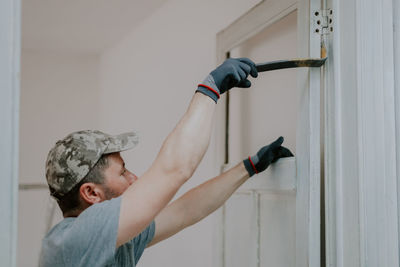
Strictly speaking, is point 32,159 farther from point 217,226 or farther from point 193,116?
point 193,116

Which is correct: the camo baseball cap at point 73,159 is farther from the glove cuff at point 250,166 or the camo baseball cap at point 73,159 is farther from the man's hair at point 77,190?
the glove cuff at point 250,166

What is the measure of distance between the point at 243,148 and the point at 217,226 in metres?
0.40

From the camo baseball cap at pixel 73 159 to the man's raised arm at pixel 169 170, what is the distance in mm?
315

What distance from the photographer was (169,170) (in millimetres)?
1173

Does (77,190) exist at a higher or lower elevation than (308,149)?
lower

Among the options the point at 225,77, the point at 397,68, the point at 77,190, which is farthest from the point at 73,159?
the point at 397,68

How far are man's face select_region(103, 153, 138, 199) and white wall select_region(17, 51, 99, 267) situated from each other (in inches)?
113

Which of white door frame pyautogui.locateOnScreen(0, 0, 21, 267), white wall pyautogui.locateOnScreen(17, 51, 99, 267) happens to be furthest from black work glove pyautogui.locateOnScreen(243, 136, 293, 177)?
white wall pyautogui.locateOnScreen(17, 51, 99, 267)

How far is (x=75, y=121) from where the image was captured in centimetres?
461

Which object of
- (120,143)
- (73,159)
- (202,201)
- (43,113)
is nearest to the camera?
(73,159)

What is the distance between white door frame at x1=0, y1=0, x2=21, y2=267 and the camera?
30.5 inches

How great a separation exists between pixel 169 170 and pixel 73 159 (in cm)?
42

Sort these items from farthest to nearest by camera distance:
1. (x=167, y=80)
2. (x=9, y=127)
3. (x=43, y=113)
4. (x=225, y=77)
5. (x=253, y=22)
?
(x=43, y=113), (x=167, y=80), (x=253, y=22), (x=225, y=77), (x=9, y=127)

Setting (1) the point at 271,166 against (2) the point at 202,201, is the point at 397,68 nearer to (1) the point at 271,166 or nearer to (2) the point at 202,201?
(1) the point at 271,166
